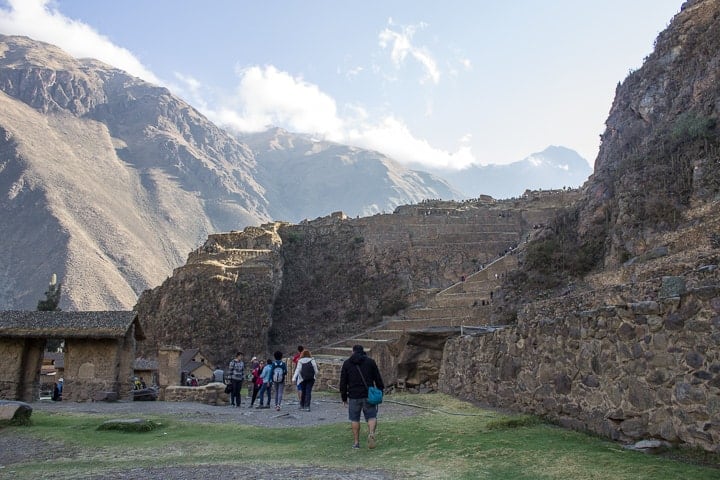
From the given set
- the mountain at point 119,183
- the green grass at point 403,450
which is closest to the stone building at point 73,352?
the green grass at point 403,450

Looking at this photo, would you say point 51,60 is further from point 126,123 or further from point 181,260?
point 181,260

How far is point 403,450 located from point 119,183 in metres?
111

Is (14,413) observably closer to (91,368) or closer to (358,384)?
(358,384)

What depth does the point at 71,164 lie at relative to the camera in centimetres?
10294

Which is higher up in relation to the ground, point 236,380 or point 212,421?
point 236,380

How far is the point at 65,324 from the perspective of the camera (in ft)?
59.5

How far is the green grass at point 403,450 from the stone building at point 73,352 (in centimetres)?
757

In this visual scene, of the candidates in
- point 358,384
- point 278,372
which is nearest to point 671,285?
point 358,384

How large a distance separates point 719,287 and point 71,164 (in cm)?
11220

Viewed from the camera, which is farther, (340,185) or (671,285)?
(340,185)

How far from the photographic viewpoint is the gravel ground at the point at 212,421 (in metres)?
6.12

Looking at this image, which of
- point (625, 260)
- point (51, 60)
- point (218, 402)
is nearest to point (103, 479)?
point (218, 402)

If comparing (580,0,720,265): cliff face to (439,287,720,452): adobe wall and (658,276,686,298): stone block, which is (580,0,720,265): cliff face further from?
(439,287,720,452): adobe wall

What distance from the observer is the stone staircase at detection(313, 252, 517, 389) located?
23547mm
